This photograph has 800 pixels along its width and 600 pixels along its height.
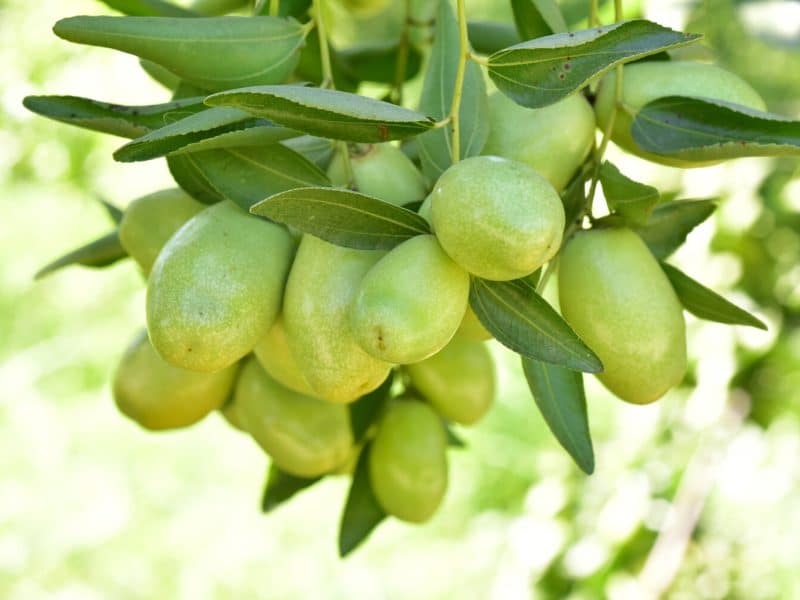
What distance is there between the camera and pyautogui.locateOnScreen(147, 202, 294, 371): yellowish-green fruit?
1.81ft

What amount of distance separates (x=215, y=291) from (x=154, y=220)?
0.16 metres

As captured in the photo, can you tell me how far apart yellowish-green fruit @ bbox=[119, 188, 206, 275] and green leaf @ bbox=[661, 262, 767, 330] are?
13.0 inches

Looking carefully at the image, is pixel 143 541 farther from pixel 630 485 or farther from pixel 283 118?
pixel 283 118

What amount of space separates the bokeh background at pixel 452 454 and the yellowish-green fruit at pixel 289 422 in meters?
0.45

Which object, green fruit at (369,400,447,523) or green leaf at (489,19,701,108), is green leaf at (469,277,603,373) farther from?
Answer: green fruit at (369,400,447,523)

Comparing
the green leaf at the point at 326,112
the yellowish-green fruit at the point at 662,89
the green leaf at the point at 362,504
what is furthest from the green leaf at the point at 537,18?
the green leaf at the point at 362,504

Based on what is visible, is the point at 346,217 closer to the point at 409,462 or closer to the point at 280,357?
the point at 280,357

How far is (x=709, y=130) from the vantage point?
593 millimetres

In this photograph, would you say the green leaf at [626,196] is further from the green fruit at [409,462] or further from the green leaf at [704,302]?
the green fruit at [409,462]

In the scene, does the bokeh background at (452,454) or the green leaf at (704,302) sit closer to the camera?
the green leaf at (704,302)

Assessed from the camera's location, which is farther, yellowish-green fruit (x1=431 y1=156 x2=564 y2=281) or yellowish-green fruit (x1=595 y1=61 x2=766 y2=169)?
yellowish-green fruit (x1=595 y1=61 x2=766 y2=169)

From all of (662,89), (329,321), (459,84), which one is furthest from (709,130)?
(329,321)

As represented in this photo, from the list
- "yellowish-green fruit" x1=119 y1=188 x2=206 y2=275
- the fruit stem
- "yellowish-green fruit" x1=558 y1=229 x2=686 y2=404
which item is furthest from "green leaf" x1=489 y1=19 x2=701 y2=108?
"yellowish-green fruit" x1=119 y1=188 x2=206 y2=275

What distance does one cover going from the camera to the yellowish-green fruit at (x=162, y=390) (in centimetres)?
75
